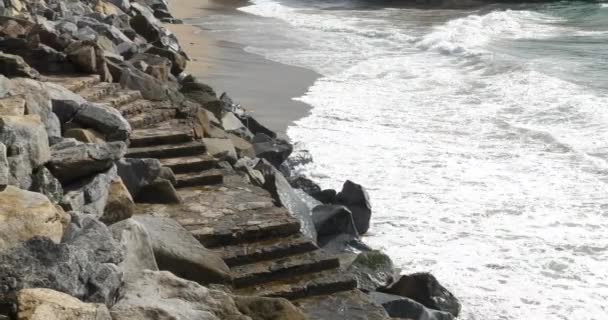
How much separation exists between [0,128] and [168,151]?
7.77ft

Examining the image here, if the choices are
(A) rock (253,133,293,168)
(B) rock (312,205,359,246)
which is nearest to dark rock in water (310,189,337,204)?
(B) rock (312,205,359,246)

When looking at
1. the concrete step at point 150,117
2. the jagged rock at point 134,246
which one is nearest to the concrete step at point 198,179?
the concrete step at point 150,117

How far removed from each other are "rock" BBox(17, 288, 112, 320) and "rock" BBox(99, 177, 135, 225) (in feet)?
6.10

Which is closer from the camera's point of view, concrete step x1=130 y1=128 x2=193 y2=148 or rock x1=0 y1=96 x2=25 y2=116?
rock x1=0 y1=96 x2=25 y2=116

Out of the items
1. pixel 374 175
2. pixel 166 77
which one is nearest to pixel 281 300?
pixel 374 175

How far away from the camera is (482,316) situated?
21.7ft

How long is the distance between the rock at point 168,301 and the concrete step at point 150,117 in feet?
11.5

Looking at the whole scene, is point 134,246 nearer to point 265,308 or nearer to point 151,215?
point 265,308

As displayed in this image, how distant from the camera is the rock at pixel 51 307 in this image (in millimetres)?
3344

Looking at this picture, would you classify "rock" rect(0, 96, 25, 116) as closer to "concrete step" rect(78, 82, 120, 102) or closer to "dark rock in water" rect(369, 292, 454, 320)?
"concrete step" rect(78, 82, 120, 102)

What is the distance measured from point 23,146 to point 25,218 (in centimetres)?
95

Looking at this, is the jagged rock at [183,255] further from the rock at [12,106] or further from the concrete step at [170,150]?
the concrete step at [170,150]

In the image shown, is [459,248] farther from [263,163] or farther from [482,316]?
[263,163]

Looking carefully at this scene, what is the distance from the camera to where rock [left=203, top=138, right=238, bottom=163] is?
7639 millimetres
